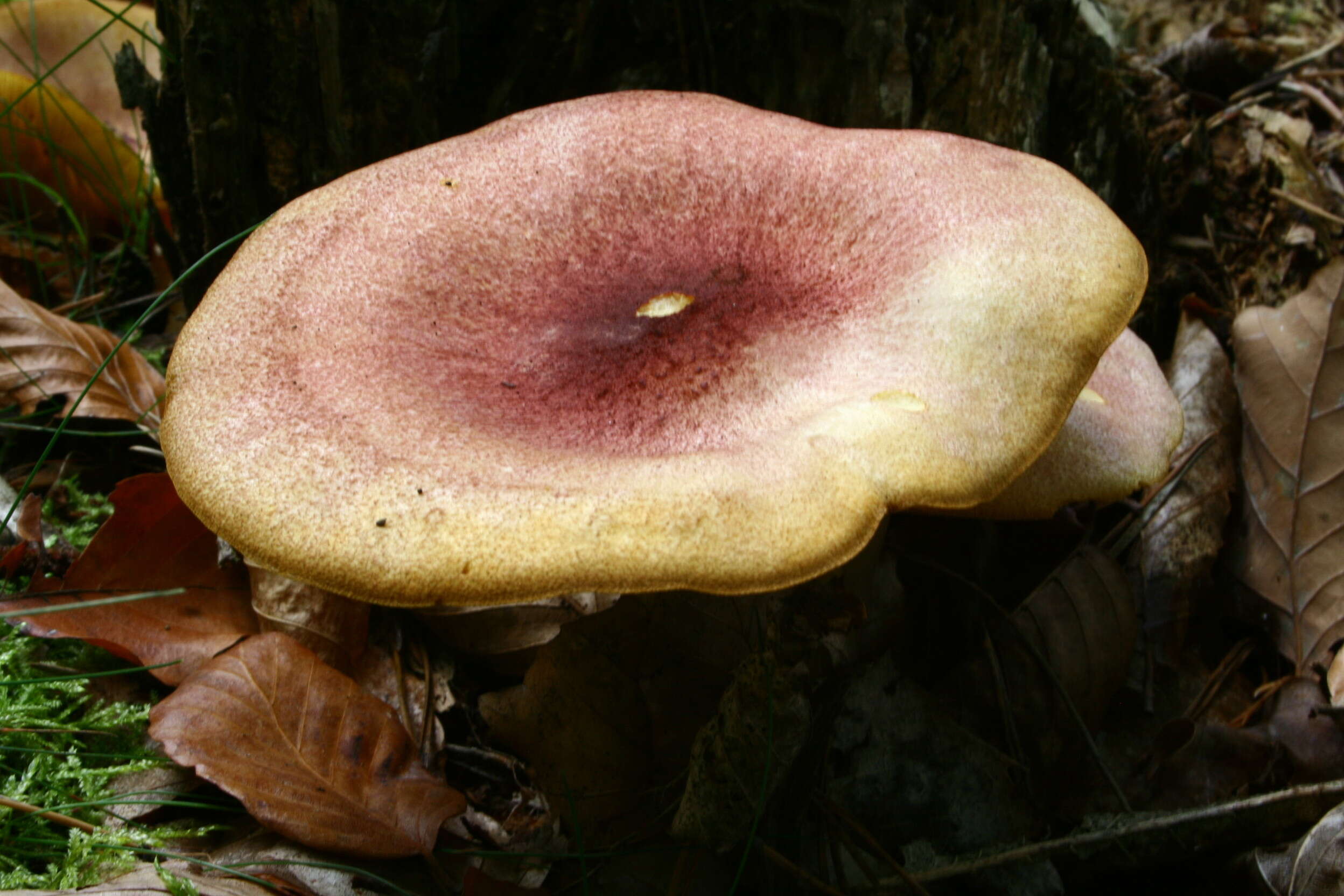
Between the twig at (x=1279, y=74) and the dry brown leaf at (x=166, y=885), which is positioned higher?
the twig at (x=1279, y=74)

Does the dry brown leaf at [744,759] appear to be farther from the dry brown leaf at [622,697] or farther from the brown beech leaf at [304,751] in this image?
the brown beech leaf at [304,751]

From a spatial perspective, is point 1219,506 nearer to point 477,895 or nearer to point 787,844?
point 787,844

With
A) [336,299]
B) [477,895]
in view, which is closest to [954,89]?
[336,299]

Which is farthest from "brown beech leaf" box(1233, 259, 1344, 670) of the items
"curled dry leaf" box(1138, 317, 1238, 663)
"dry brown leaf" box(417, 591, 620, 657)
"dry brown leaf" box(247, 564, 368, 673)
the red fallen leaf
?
the red fallen leaf

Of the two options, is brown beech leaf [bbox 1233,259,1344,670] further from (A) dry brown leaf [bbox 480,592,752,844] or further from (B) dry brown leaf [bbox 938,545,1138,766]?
(A) dry brown leaf [bbox 480,592,752,844]

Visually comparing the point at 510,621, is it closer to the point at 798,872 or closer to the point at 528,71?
the point at 798,872

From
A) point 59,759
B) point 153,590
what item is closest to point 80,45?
point 153,590

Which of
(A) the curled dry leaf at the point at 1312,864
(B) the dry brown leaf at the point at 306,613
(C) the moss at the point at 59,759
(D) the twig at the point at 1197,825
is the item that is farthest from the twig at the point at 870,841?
(C) the moss at the point at 59,759
